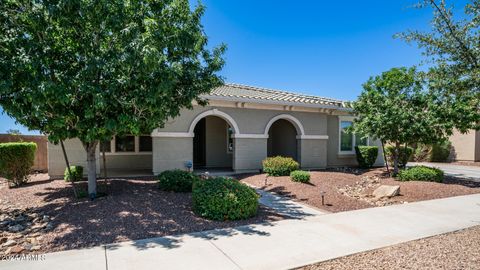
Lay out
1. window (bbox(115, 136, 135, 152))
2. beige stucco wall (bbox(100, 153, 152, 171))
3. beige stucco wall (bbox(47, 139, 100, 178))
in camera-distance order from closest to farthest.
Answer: beige stucco wall (bbox(47, 139, 100, 178)) < beige stucco wall (bbox(100, 153, 152, 171)) < window (bbox(115, 136, 135, 152))

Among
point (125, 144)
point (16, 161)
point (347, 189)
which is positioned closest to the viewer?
point (16, 161)

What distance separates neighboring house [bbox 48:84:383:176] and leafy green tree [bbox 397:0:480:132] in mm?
7656

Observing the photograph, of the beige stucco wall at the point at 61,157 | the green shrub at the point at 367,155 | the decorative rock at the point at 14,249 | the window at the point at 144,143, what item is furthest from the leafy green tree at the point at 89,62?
the green shrub at the point at 367,155

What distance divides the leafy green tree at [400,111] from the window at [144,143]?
10398 millimetres

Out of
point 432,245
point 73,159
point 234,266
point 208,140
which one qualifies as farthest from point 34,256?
point 208,140

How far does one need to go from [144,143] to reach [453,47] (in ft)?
43.3

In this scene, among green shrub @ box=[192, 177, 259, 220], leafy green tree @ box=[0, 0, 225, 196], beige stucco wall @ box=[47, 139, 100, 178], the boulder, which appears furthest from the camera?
beige stucco wall @ box=[47, 139, 100, 178]

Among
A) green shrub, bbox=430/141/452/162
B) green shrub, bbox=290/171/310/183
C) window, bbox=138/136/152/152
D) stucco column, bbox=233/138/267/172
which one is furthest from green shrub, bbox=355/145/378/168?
green shrub, bbox=430/141/452/162

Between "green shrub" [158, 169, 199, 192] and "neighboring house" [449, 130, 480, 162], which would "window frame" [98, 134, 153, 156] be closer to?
"green shrub" [158, 169, 199, 192]

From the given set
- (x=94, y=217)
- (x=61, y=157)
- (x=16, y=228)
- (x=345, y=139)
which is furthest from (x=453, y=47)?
(x=61, y=157)

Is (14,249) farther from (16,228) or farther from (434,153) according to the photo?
(434,153)

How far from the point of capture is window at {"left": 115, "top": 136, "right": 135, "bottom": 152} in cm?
1413

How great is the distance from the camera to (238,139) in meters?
13.4

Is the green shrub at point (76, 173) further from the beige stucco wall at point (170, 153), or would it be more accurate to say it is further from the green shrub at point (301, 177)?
the green shrub at point (301, 177)
